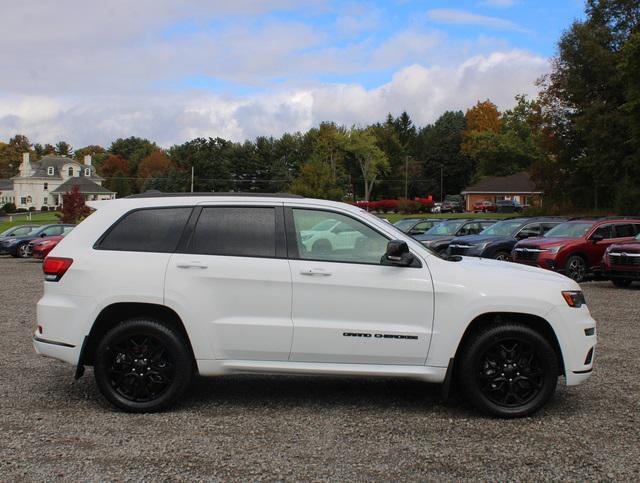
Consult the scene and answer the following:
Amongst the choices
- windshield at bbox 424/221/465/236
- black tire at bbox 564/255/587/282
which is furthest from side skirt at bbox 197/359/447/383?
windshield at bbox 424/221/465/236

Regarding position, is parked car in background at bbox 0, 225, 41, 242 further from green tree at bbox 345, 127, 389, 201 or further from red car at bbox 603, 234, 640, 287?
green tree at bbox 345, 127, 389, 201

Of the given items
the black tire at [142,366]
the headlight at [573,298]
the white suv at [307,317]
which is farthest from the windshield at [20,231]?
the headlight at [573,298]

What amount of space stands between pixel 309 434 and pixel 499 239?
15.6 metres

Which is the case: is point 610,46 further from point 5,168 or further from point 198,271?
point 5,168

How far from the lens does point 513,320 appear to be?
5516 millimetres

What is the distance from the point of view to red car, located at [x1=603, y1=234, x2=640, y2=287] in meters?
15.1

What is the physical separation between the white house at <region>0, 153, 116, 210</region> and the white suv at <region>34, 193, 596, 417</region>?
121 meters

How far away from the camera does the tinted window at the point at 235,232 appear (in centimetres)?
555

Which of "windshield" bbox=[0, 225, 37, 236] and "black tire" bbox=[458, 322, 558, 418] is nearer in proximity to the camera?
"black tire" bbox=[458, 322, 558, 418]

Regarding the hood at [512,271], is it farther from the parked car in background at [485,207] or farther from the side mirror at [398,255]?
the parked car in background at [485,207]

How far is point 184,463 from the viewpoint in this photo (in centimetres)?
444

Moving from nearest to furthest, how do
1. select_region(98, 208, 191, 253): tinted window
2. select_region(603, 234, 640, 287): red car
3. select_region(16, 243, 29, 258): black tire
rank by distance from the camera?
select_region(98, 208, 191, 253): tinted window < select_region(603, 234, 640, 287): red car < select_region(16, 243, 29, 258): black tire

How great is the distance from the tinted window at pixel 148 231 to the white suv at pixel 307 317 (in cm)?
3

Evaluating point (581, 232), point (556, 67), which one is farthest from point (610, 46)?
point (581, 232)
